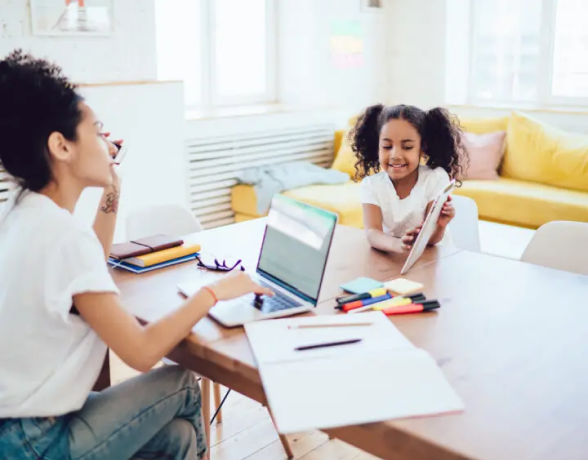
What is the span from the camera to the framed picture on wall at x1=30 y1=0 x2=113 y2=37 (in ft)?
13.0

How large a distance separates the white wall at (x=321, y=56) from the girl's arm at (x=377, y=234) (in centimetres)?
324

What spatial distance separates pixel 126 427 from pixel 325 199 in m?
3.10

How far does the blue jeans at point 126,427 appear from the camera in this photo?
56.7 inches

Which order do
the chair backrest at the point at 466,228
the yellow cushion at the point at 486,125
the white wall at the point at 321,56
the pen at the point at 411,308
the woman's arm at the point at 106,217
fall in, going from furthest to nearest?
the white wall at the point at 321,56 → the yellow cushion at the point at 486,125 → the chair backrest at the point at 466,228 → the woman's arm at the point at 106,217 → the pen at the point at 411,308

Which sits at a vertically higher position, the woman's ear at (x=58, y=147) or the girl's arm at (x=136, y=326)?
the woman's ear at (x=58, y=147)

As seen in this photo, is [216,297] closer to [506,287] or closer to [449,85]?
[506,287]

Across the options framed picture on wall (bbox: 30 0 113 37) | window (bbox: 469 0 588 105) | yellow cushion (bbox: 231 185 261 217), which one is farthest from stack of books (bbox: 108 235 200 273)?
window (bbox: 469 0 588 105)

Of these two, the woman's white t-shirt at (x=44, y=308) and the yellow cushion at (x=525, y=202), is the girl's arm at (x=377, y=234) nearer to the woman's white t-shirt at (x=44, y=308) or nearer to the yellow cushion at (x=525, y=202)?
the woman's white t-shirt at (x=44, y=308)

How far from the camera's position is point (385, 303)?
1.74 metres

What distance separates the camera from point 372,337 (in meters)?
1.53

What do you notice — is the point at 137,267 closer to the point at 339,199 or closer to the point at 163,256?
the point at 163,256

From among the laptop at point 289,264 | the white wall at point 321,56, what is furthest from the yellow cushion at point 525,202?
the laptop at point 289,264

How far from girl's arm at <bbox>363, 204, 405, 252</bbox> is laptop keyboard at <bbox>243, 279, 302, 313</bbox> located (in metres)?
0.52

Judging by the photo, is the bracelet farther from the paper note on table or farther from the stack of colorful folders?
the stack of colorful folders
